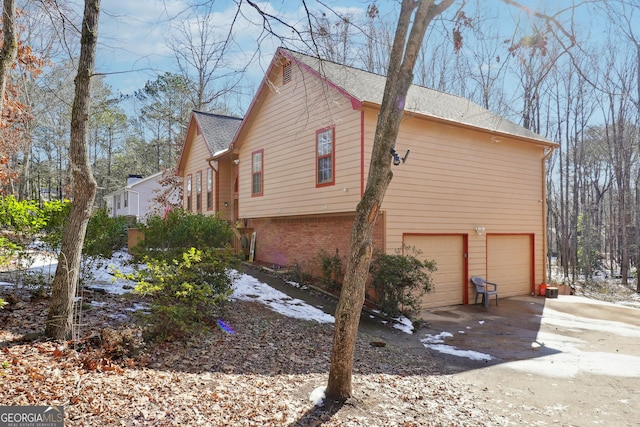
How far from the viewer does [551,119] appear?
22.7m

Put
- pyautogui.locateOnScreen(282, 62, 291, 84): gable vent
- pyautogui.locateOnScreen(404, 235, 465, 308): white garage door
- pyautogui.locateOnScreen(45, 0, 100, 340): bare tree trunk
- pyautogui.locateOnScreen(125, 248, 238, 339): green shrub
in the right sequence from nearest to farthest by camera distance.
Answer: pyautogui.locateOnScreen(45, 0, 100, 340): bare tree trunk, pyautogui.locateOnScreen(125, 248, 238, 339): green shrub, pyautogui.locateOnScreen(404, 235, 465, 308): white garage door, pyautogui.locateOnScreen(282, 62, 291, 84): gable vent

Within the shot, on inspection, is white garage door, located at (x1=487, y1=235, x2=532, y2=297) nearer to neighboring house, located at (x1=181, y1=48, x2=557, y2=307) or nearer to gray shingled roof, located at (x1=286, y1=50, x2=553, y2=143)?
neighboring house, located at (x1=181, y1=48, x2=557, y2=307)

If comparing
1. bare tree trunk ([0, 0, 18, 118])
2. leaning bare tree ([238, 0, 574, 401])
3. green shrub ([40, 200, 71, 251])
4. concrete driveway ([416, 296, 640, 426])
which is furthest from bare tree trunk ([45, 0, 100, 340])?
concrete driveway ([416, 296, 640, 426])

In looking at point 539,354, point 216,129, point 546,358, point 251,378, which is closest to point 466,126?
point 539,354

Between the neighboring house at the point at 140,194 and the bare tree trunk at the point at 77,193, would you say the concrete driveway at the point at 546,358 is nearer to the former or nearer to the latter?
the bare tree trunk at the point at 77,193

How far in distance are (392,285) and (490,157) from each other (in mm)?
5997

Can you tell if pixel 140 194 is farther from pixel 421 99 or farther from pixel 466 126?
pixel 466 126

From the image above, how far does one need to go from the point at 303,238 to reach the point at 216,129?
9.42 meters

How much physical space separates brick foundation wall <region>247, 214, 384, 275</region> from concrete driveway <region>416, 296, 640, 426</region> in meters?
3.03

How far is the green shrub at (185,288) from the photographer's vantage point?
16.9 feet

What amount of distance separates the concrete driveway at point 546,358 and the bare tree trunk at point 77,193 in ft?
16.5

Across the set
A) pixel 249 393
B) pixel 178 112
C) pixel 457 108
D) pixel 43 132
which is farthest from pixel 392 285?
pixel 43 132

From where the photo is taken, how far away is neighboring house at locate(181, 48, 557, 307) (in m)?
10.1

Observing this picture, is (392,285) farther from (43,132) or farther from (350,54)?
(43,132)
